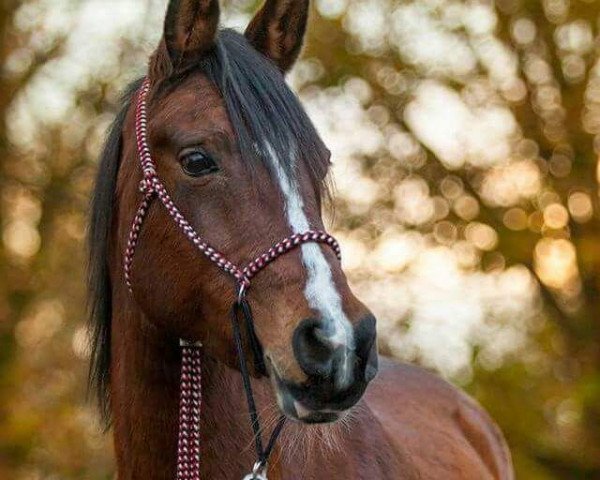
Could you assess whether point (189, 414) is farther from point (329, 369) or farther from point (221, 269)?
point (329, 369)

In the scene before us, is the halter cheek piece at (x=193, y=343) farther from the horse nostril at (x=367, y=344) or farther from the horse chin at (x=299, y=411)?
the horse nostril at (x=367, y=344)

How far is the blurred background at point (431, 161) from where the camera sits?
11.8 metres

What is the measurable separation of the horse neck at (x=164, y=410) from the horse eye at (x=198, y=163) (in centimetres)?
52

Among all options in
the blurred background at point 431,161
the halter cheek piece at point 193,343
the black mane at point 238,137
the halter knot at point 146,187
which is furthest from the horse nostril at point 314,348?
the blurred background at point 431,161

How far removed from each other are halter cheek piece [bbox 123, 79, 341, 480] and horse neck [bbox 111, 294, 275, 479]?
0.04 m

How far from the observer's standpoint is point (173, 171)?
307 cm

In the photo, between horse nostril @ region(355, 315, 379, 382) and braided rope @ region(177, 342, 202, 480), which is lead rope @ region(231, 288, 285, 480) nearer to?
braided rope @ region(177, 342, 202, 480)

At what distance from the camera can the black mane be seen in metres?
2.98

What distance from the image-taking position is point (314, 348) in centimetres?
260

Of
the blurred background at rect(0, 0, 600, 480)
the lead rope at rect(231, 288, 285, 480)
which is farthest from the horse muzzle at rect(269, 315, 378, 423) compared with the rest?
the blurred background at rect(0, 0, 600, 480)

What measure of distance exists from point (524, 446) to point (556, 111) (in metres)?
3.84

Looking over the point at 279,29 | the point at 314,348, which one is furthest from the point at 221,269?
the point at 279,29

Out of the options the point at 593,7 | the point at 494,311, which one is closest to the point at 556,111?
the point at 593,7

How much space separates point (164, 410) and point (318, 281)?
787mm
